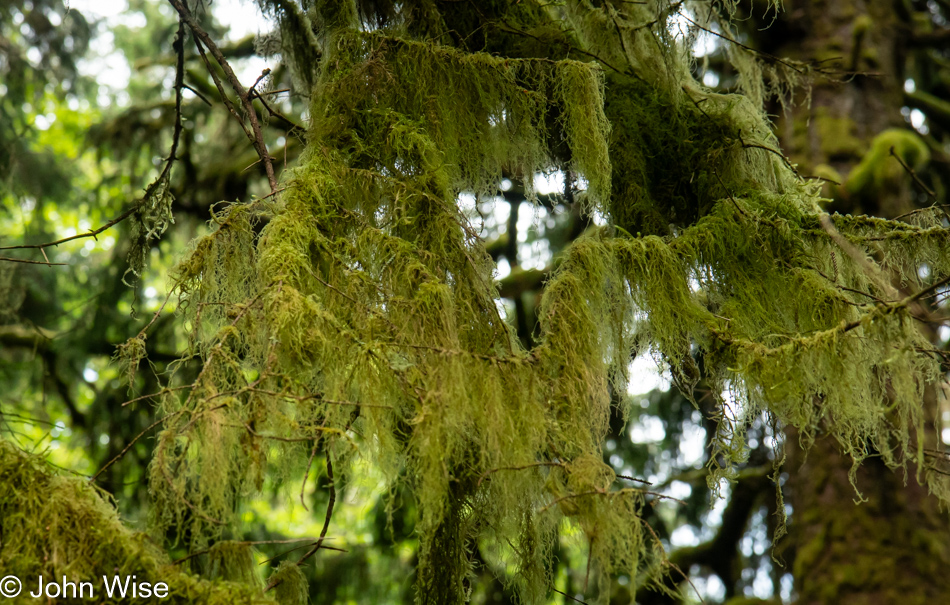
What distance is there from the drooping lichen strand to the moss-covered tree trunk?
3.25 ft

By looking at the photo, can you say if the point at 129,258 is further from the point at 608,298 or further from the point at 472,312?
the point at 608,298

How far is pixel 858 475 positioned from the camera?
3508 mm

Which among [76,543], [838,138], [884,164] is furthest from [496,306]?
[838,138]

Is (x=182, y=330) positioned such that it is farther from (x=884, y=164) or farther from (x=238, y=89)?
(x=884, y=164)

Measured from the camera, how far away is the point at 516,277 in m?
4.35

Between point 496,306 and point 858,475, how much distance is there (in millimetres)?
2568

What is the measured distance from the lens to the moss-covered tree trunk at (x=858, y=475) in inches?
128

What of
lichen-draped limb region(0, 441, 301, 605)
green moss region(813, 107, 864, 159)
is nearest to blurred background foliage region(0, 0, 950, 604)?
green moss region(813, 107, 864, 159)

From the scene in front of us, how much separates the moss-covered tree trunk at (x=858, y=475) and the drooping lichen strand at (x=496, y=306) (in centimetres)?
99

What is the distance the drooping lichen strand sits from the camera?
1.51 m

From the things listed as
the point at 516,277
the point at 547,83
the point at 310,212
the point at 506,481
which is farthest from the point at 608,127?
the point at 516,277

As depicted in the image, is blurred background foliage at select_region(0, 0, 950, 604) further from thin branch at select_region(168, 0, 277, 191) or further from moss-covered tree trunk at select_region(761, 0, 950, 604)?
thin branch at select_region(168, 0, 277, 191)

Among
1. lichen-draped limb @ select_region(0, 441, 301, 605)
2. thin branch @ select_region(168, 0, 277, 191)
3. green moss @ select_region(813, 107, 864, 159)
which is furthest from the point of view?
green moss @ select_region(813, 107, 864, 159)

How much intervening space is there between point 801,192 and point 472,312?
3.77 ft
